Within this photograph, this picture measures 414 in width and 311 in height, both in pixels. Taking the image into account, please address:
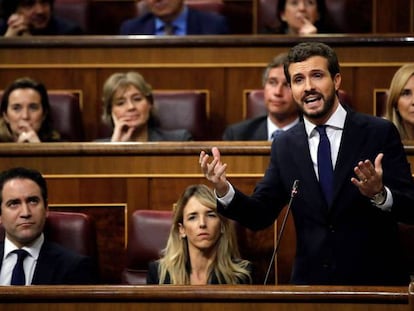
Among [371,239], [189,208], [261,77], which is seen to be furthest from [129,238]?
[261,77]

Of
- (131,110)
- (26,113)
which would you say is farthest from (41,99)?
(131,110)

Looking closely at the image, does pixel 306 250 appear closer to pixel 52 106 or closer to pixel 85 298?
pixel 85 298

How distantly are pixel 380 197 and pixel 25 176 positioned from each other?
2.14ft

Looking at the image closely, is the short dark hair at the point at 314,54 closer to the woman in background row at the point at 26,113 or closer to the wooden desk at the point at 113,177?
the wooden desk at the point at 113,177

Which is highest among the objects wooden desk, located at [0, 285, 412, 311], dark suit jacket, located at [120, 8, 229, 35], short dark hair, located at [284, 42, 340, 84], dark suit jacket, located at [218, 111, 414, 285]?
dark suit jacket, located at [120, 8, 229, 35]

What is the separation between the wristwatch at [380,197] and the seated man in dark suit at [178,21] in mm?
1183

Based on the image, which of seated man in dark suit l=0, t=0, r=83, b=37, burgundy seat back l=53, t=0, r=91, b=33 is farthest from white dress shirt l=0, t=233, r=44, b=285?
burgundy seat back l=53, t=0, r=91, b=33

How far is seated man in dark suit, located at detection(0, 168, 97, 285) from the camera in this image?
1.83 m

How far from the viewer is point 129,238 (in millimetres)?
1943

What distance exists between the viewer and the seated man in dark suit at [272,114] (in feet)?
7.38

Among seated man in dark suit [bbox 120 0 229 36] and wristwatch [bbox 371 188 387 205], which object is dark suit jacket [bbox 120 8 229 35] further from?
wristwatch [bbox 371 188 387 205]

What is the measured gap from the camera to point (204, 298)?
4.61 feet

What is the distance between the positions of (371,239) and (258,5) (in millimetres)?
1300

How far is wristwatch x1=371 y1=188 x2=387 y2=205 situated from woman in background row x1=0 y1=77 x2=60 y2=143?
0.93 meters
